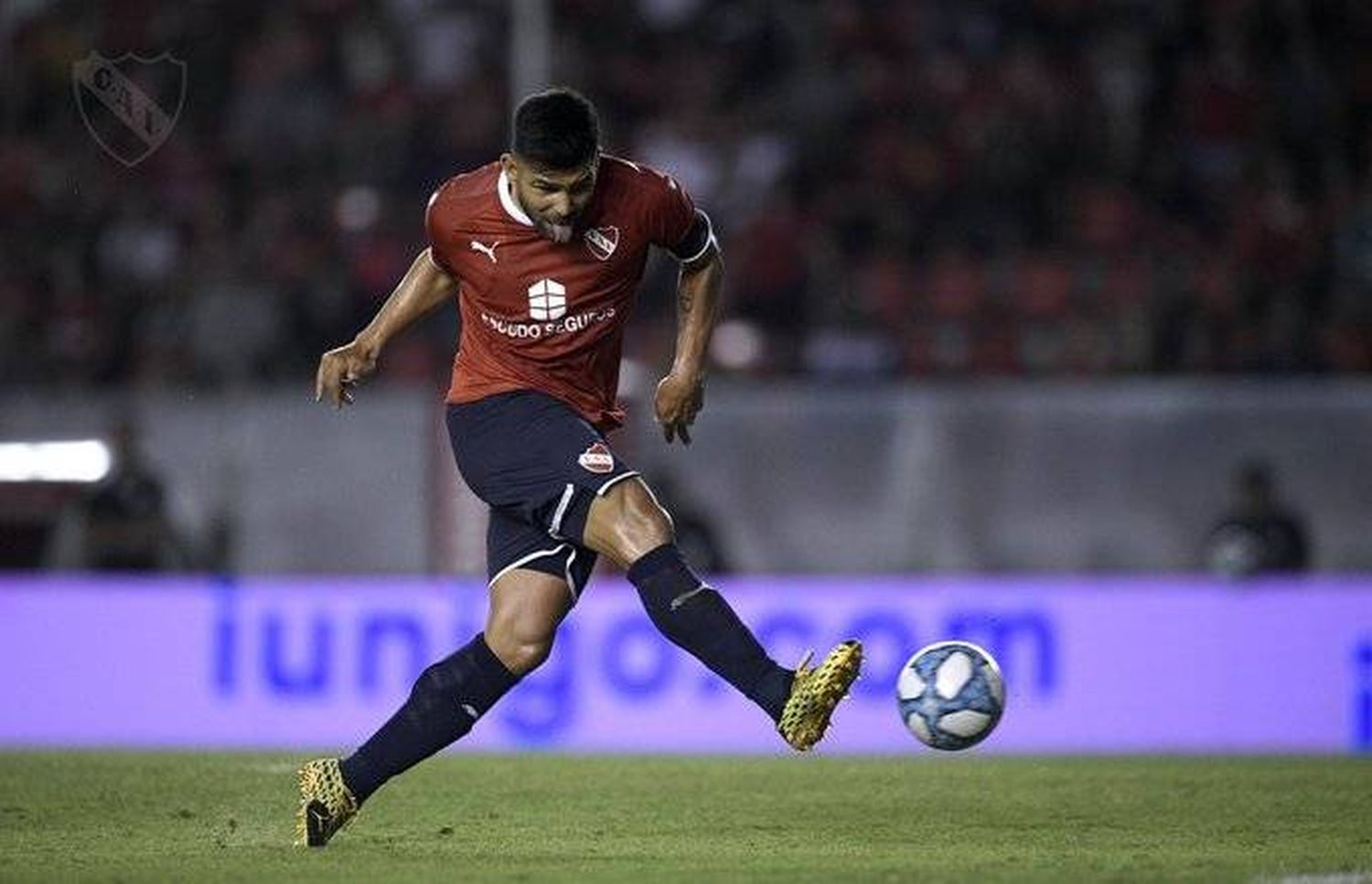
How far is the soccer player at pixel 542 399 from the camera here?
22.9 ft

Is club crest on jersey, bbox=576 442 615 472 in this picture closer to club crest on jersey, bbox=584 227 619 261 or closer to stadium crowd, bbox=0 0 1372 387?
club crest on jersey, bbox=584 227 619 261

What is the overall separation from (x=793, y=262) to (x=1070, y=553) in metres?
2.50

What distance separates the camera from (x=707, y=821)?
8.12 meters

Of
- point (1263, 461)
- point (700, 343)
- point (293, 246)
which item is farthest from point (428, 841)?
point (293, 246)

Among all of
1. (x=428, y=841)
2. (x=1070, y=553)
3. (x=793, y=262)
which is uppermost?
(x=793, y=262)

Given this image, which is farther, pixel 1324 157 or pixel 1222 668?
pixel 1324 157

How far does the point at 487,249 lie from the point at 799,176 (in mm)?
9825

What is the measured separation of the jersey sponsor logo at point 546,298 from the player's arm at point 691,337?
0.38 meters

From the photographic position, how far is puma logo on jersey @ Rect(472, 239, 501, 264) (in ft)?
24.0

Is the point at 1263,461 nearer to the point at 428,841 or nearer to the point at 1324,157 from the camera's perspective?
the point at 1324,157

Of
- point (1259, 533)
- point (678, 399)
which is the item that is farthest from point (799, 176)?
point (678, 399)

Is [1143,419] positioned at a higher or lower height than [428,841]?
higher

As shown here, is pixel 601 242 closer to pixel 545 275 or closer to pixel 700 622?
pixel 545 275

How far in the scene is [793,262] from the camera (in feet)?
52.3
